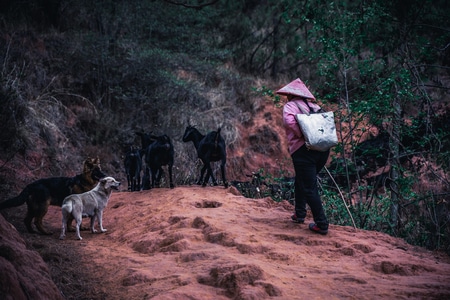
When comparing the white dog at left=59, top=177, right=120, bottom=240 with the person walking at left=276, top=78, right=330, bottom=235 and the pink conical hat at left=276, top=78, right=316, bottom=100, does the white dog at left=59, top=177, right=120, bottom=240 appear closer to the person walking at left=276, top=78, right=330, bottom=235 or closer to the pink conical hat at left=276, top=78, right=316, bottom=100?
the person walking at left=276, top=78, right=330, bottom=235

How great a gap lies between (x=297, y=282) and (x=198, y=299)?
1.13 metres

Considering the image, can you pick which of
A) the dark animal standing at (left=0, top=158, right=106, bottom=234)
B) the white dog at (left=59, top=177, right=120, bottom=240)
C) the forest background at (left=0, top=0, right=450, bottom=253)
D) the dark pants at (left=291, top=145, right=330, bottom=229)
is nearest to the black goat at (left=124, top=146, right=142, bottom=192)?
the forest background at (left=0, top=0, right=450, bottom=253)

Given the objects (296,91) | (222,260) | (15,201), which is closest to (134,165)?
(15,201)

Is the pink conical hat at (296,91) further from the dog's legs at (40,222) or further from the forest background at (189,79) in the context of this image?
the dog's legs at (40,222)

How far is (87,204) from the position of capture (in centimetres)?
784

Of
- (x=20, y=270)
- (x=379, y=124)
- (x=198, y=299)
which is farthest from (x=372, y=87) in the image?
(x=20, y=270)

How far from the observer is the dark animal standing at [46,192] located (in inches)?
311

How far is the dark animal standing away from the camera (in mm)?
7887

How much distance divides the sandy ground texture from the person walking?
10.0 inches

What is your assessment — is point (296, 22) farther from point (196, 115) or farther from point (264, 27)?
point (196, 115)

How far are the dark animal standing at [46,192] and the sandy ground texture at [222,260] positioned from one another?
14.8 inches

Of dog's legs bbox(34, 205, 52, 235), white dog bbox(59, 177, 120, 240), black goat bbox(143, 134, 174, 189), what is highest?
black goat bbox(143, 134, 174, 189)

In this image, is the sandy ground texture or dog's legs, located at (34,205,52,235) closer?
the sandy ground texture

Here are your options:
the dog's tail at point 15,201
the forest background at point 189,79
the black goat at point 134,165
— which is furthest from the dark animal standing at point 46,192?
the forest background at point 189,79
